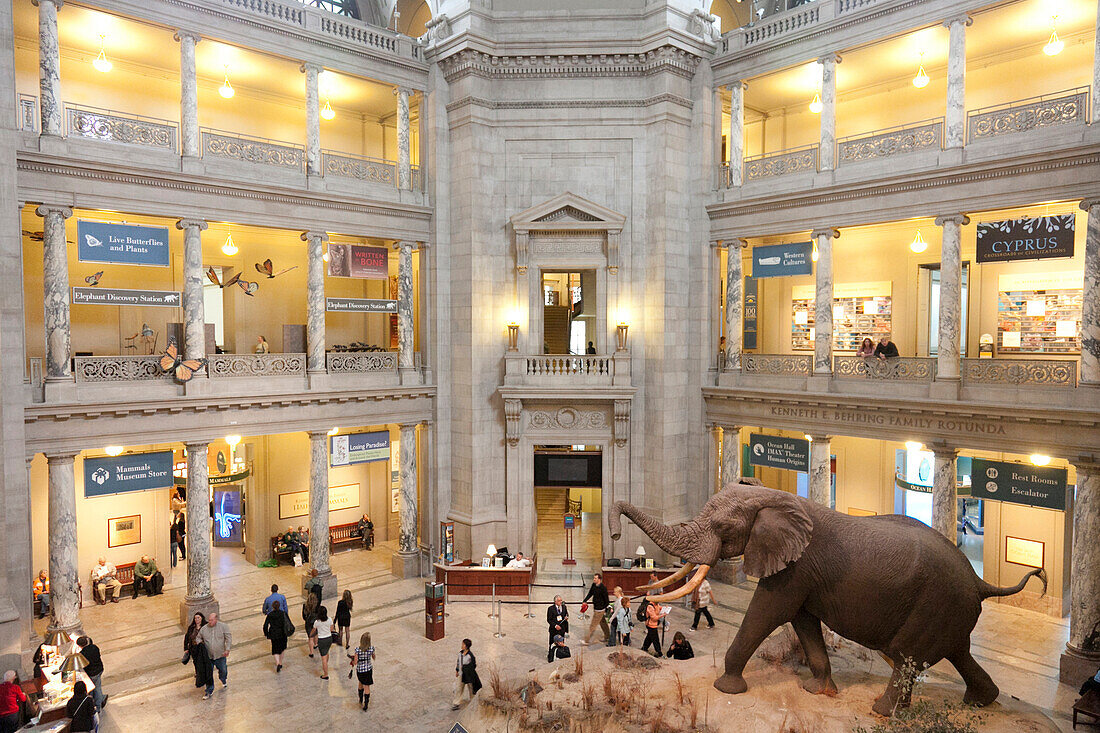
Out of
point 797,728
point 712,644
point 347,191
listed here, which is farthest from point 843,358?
point 347,191

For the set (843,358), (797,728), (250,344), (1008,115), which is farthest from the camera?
(250,344)

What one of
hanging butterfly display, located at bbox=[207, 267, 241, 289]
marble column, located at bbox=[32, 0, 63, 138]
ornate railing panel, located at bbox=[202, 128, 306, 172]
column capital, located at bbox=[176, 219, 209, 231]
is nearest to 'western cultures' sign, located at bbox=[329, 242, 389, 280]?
ornate railing panel, located at bbox=[202, 128, 306, 172]

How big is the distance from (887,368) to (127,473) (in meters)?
17.7

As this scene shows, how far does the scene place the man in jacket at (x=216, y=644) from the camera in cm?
1318

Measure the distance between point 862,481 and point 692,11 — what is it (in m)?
14.5

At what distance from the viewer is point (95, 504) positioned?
18906 mm

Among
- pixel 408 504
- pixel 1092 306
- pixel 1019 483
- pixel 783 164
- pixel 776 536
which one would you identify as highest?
pixel 783 164

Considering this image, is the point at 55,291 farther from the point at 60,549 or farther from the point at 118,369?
the point at 60,549

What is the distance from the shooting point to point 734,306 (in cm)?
1984

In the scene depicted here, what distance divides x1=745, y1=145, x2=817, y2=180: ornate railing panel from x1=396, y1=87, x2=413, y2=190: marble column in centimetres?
948

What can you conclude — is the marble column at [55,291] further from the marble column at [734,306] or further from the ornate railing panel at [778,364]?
the ornate railing panel at [778,364]

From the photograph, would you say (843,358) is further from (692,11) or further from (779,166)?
(692,11)

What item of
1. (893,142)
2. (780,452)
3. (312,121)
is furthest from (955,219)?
(312,121)

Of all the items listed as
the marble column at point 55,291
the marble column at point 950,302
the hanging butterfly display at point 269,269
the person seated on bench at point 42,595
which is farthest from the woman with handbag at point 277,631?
the marble column at point 950,302
